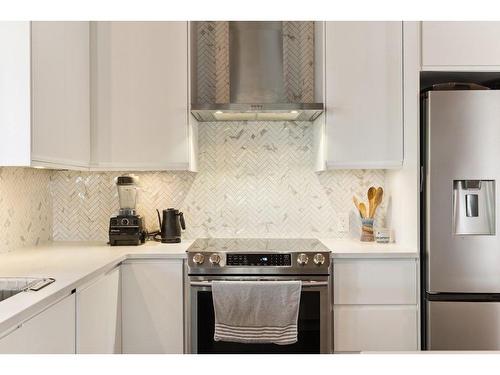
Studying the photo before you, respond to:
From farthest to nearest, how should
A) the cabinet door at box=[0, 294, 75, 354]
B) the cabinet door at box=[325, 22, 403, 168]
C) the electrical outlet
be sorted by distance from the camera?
the electrical outlet, the cabinet door at box=[325, 22, 403, 168], the cabinet door at box=[0, 294, 75, 354]

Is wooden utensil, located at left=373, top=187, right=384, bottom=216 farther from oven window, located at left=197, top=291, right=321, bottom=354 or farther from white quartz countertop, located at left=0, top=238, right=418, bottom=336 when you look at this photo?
oven window, located at left=197, top=291, right=321, bottom=354

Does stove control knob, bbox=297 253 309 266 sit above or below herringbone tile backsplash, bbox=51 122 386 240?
below

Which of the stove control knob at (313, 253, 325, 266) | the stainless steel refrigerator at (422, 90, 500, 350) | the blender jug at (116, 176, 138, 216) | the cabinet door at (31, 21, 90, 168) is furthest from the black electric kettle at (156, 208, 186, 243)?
the stainless steel refrigerator at (422, 90, 500, 350)

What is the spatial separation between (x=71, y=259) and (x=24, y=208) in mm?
581

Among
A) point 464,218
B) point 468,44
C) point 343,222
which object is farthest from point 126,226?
point 468,44

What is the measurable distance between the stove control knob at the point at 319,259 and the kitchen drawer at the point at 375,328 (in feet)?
0.90

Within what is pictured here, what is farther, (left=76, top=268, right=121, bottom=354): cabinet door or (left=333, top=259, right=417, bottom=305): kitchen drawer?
(left=333, top=259, right=417, bottom=305): kitchen drawer

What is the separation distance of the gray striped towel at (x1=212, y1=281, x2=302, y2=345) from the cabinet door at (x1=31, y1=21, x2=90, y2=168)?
0.99 m

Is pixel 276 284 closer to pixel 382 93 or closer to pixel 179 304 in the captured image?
pixel 179 304

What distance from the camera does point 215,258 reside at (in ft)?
8.18

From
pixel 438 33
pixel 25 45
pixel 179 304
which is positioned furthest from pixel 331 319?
pixel 25 45

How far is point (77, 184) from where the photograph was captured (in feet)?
10.3

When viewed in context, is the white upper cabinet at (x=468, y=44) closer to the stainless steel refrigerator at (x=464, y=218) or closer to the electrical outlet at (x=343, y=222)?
the stainless steel refrigerator at (x=464, y=218)

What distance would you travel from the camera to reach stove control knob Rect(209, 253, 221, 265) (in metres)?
2.49
